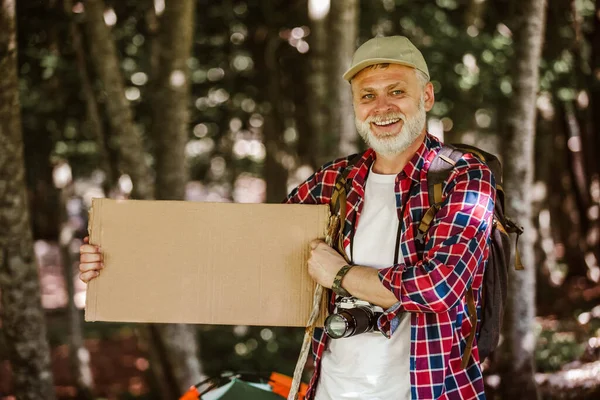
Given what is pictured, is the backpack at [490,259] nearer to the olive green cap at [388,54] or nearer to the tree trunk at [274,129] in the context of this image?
the olive green cap at [388,54]

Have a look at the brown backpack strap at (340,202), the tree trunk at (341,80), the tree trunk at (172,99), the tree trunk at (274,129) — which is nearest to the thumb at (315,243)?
the brown backpack strap at (340,202)

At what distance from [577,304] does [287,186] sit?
6168 millimetres

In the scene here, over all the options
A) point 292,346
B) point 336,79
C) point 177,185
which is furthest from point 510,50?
point 292,346

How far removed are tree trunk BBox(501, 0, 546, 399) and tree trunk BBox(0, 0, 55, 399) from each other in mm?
4010

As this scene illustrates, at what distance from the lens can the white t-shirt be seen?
269cm

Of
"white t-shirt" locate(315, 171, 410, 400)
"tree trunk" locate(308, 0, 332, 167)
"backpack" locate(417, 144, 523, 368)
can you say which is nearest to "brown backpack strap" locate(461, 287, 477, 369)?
"backpack" locate(417, 144, 523, 368)

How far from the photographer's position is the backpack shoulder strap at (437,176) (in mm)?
2621

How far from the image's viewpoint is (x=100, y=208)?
9.03 feet

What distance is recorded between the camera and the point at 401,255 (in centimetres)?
270

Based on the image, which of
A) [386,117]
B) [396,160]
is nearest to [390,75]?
[386,117]

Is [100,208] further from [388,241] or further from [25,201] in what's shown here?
[25,201]

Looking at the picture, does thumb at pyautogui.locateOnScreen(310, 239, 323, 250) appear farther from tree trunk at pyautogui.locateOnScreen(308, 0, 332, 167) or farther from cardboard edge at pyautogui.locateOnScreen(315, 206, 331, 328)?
tree trunk at pyautogui.locateOnScreen(308, 0, 332, 167)

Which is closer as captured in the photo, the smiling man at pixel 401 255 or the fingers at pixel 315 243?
the smiling man at pixel 401 255

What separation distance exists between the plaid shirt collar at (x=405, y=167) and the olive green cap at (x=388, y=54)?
0.31 meters
